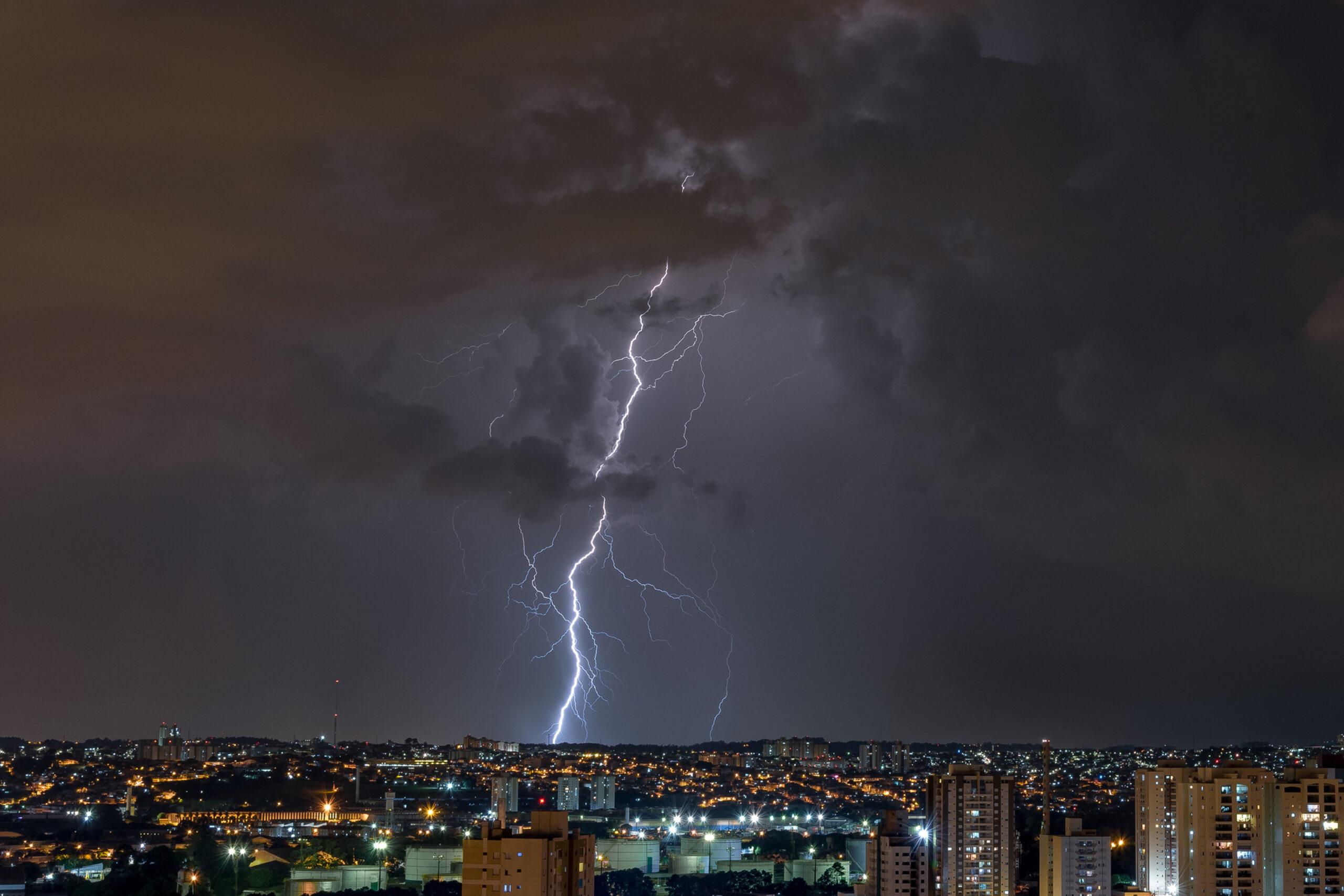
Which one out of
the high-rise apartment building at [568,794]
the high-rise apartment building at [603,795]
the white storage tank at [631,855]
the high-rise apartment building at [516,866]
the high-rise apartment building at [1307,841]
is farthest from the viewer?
the high-rise apartment building at [603,795]

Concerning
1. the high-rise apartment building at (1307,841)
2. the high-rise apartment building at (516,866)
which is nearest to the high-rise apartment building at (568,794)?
the high-rise apartment building at (1307,841)

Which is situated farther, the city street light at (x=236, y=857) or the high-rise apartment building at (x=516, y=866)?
the city street light at (x=236, y=857)

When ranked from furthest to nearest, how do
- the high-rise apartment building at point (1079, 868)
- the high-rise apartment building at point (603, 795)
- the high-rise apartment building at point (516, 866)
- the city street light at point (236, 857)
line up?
the high-rise apartment building at point (603, 795) → the city street light at point (236, 857) → the high-rise apartment building at point (1079, 868) → the high-rise apartment building at point (516, 866)

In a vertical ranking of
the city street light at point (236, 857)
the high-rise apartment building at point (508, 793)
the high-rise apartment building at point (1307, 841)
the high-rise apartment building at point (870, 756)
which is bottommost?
the city street light at point (236, 857)

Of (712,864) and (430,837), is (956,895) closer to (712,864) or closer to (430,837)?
(712,864)

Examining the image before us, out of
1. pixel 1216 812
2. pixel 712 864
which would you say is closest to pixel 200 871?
pixel 712 864

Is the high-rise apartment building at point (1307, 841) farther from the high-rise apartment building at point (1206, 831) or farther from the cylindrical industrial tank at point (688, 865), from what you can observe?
the cylindrical industrial tank at point (688, 865)

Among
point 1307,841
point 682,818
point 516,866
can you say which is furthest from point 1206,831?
point 682,818

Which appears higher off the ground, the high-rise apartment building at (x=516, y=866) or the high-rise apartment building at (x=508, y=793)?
the high-rise apartment building at (x=508, y=793)
